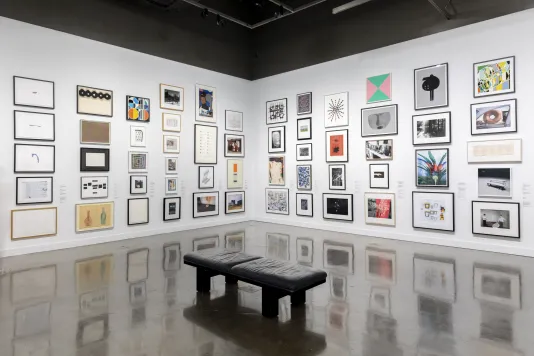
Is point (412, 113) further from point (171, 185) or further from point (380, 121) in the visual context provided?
point (171, 185)

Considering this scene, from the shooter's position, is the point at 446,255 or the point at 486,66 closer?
the point at 446,255

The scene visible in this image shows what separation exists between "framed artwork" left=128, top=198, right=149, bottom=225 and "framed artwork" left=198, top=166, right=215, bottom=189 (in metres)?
1.78

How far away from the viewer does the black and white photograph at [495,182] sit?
7629 millimetres

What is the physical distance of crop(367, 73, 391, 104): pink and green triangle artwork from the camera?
9.37m

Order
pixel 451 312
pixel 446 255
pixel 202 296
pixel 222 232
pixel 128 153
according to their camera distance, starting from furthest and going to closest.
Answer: pixel 222 232 < pixel 128 153 < pixel 446 255 < pixel 202 296 < pixel 451 312

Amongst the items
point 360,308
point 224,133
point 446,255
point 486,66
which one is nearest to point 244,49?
point 224,133

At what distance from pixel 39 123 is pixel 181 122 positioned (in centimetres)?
356

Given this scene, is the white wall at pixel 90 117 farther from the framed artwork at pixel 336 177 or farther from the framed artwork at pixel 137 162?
the framed artwork at pixel 336 177

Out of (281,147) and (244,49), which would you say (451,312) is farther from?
(244,49)

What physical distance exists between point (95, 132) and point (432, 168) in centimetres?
792

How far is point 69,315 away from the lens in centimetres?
434

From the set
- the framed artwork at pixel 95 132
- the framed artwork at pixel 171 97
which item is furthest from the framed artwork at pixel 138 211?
the framed artwork at pixel 171 97

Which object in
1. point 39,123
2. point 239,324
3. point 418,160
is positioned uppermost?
point 39,123

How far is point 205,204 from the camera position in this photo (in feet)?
36.5
